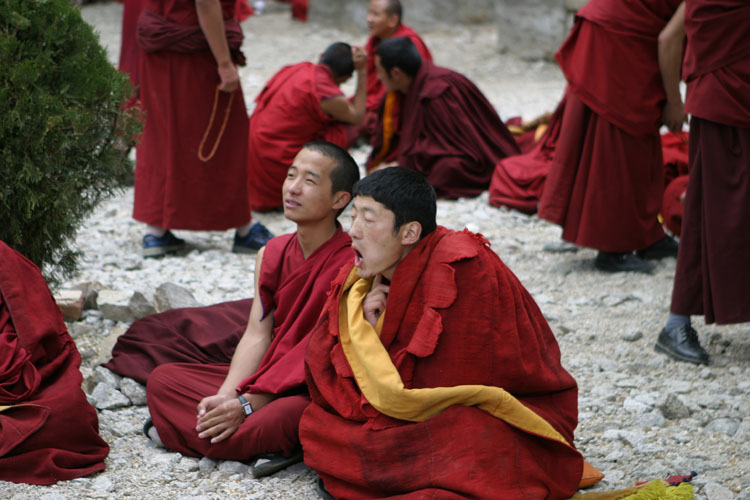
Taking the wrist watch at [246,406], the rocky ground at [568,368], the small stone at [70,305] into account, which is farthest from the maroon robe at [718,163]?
the small stone at [70,305]

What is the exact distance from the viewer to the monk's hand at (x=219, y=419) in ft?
10.3

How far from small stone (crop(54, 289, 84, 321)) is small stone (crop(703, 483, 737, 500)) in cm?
281

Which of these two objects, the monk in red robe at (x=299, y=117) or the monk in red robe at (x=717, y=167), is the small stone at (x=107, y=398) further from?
the monk in red robe at (x=299, y=117)

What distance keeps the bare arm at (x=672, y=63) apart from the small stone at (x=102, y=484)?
3.04 meters

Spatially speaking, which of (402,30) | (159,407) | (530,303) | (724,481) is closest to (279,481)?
(159,407)

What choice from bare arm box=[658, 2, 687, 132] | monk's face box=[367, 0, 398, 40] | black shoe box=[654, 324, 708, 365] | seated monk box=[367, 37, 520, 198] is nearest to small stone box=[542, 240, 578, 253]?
bare arm box=[658, 2, 687, 132]

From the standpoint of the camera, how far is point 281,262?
3486 mm

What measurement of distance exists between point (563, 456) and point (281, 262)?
48.1 inches

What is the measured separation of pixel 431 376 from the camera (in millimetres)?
2805

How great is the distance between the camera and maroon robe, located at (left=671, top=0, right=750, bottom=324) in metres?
3.78

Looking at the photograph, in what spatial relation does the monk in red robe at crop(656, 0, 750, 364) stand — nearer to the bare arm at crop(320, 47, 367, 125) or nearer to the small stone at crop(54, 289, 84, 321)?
the small stone at crop(54, 289, 84, 321)

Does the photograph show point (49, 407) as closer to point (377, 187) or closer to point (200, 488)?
point (200, 488)

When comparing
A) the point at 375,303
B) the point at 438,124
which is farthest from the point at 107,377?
the point at 438,124

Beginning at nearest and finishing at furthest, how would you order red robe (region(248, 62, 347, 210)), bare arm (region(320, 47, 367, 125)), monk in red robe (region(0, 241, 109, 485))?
monk in red robe (region(0, 241, 109, 485)) < bare arm (region(320, 47, 367, 125)) < red robe (region(248, 62, 347, 210))
